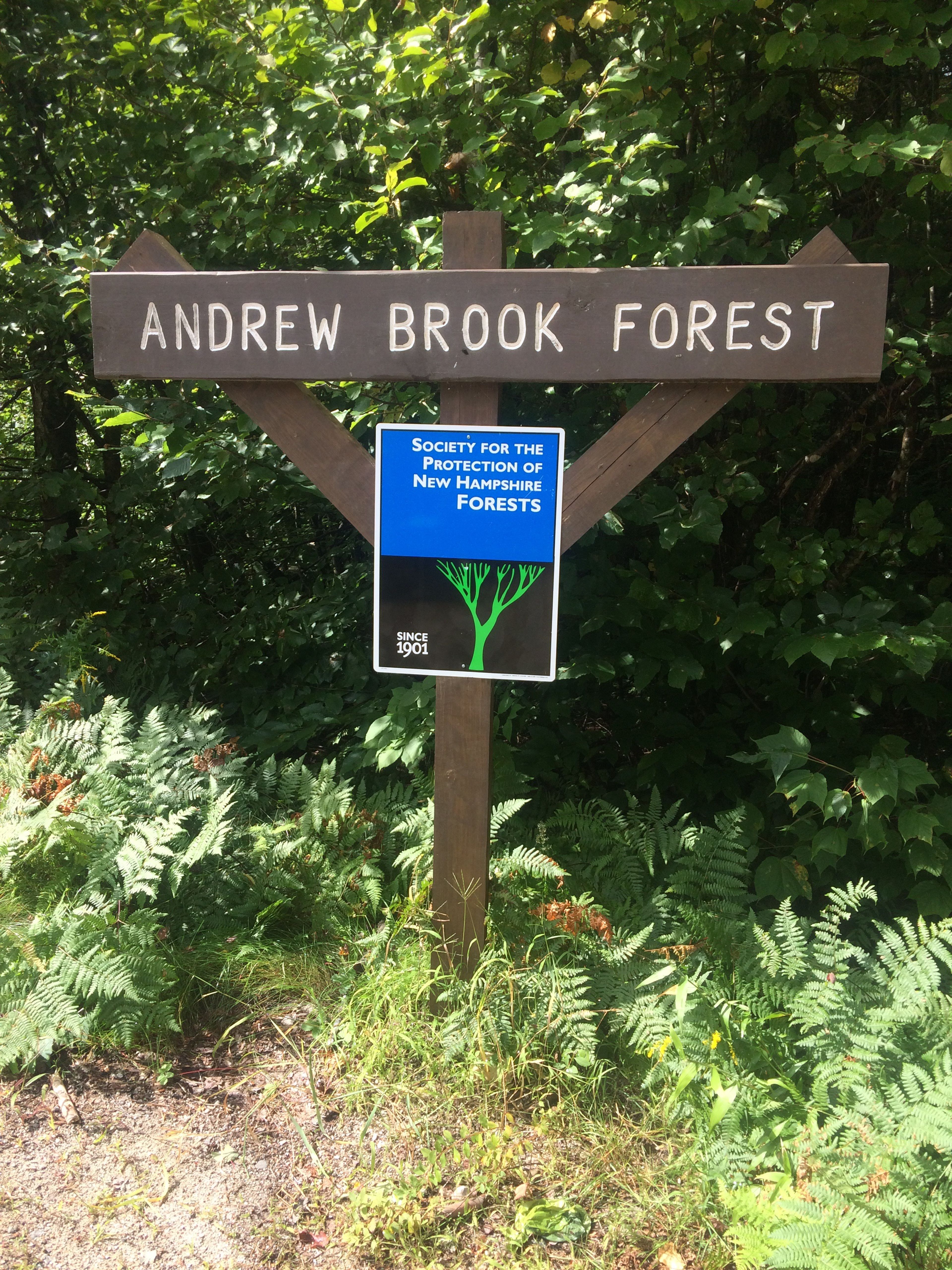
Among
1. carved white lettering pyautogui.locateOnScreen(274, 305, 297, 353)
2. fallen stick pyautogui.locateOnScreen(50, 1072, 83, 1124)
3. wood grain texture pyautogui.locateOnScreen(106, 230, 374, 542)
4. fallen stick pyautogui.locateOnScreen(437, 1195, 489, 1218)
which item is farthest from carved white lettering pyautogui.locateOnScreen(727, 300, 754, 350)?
fallen stick pyautogui.locateOnScreen(50, 1072, 83, 1124)

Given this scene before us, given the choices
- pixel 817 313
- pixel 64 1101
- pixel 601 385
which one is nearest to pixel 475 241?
pixel 817 313

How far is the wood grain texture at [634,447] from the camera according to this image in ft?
7.17

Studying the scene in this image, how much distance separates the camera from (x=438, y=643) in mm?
2352

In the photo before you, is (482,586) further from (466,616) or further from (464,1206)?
(464,1206)

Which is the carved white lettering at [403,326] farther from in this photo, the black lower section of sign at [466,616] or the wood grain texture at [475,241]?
the black lower section of sign at [466,616]

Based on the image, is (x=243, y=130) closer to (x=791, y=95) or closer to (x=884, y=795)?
(x=791, y=95)

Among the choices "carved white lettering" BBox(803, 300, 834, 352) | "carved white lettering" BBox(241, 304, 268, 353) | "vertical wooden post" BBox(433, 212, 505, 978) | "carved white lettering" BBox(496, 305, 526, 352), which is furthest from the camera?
"vertical wooden post" BBox(433, 212, 505, 978)

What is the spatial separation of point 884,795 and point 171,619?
3.65 meters

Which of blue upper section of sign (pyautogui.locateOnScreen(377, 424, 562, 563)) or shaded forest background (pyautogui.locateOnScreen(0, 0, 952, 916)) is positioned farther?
shaded forest background (pyautogui.locateOnScreen(0, 0, 952, 916))

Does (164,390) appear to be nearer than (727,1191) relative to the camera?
No

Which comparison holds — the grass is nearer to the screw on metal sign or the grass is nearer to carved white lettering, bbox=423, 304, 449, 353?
the screw on metal sign

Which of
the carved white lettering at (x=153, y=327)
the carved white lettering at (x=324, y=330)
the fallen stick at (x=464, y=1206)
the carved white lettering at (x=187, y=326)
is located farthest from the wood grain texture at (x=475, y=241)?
Result: the fallen stick at (x=464, y=1206)

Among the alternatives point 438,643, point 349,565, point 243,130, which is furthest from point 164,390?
point 438,643

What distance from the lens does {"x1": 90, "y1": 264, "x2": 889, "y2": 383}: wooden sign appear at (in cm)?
206
